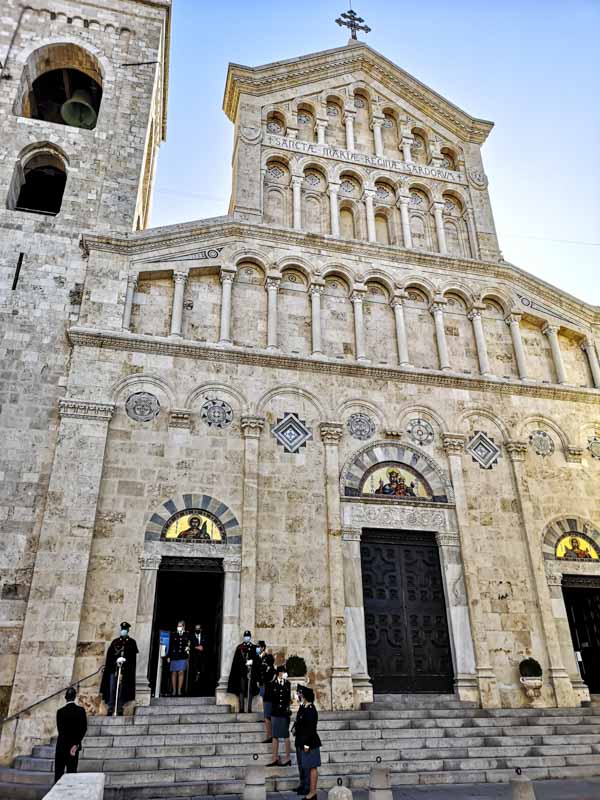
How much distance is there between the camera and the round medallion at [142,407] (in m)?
15.0

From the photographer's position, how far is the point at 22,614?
41.7ft

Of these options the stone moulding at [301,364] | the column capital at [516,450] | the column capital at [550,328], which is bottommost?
the column capital at [516,450]

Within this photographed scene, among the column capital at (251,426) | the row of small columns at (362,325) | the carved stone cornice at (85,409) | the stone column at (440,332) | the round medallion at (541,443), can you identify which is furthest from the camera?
the stone column at (440,332)

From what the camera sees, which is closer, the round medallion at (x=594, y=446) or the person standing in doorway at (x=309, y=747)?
the person standing in doorway at (x=309, y=747)

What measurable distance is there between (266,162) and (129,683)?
1521 centimetres

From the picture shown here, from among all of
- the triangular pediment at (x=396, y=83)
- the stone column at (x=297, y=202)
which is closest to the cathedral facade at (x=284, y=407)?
the stone column at (x=297, y=202)

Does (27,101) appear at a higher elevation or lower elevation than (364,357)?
higher

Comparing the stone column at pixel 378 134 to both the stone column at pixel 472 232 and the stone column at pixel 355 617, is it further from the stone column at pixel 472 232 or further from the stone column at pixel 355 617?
the stone column at pixel 355 617

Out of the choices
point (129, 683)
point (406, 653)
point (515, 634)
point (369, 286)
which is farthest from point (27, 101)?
point (515, 634)

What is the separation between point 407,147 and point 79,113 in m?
11.5

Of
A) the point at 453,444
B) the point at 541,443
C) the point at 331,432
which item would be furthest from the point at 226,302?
the point at 541,443

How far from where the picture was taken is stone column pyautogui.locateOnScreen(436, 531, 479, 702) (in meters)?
14.3

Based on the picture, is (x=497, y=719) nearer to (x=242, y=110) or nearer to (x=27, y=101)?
(x=242, y=110)

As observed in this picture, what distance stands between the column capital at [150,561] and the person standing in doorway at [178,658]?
1.34 meters
